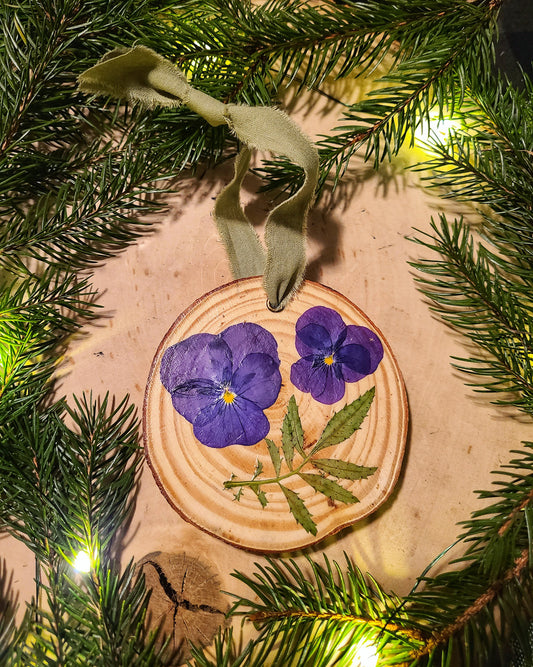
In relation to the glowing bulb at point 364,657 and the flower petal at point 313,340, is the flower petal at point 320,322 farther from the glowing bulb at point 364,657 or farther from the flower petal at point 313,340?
the glowing bulb at point 364,657

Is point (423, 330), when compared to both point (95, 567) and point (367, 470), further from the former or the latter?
point (95, 567)

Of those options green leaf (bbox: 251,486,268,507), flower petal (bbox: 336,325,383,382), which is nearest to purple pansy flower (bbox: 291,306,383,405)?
flower petal (bbox: 336,325,383,382)

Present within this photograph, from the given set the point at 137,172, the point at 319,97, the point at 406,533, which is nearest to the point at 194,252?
the point at 137,172

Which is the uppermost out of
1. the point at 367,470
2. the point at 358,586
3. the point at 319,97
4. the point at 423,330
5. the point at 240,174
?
the point at 319,97

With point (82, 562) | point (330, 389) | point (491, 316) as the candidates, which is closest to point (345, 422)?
point (330, 389)

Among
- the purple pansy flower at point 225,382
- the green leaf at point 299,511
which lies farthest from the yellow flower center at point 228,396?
the green leaf at point 299,511

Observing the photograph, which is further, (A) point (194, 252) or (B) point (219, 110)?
(A) point (194, 252)

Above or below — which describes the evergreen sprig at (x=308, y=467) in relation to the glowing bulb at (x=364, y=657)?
above

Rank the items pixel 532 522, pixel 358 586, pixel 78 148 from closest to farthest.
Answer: pixel 532 522, pixel 358 586, pixel 78 148
